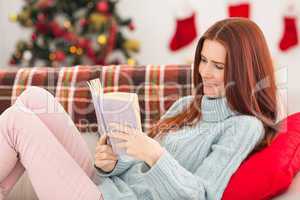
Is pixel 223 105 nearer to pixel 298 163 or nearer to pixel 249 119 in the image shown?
pixel 249 119

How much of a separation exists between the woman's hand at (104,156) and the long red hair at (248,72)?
38 centimetres

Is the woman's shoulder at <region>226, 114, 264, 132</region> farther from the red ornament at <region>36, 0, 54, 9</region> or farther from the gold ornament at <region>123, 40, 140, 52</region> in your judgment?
the red ornament at <region>36, 0, 54, 9</region>

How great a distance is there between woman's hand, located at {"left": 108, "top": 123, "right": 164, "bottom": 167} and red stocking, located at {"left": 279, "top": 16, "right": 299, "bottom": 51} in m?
2.53

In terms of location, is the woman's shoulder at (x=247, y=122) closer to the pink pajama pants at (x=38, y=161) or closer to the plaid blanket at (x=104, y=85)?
the pink pajama pants at (x=38, y=161)

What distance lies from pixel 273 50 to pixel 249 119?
7.72 ft

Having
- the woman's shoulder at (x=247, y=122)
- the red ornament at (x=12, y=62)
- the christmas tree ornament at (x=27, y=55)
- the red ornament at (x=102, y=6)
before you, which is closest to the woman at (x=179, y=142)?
the woman's shoulder at (x=247, y=122)

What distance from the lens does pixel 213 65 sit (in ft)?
4.98

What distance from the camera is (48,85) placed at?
221 centimetres

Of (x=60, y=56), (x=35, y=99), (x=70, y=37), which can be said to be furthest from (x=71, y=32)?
(x=35, y=99)

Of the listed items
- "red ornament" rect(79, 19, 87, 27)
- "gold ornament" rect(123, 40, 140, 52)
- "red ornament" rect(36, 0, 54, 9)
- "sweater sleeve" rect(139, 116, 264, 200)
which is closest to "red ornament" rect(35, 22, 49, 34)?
"red ornament" rect(36, 0, 54, 9)

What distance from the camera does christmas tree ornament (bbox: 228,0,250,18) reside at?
367cm

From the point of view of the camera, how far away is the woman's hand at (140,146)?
1.33 m

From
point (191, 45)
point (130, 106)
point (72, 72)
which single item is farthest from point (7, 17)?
point (130, 106)

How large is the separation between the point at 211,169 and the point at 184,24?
254 cm
